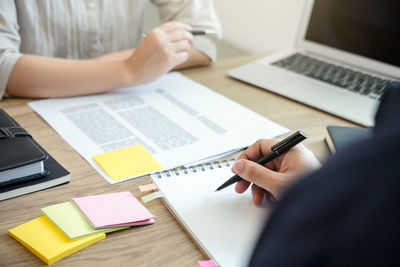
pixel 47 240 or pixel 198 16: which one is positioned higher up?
pixel 198 16

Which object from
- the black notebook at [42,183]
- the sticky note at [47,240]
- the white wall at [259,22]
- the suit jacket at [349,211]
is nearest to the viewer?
the suit jacket at [349,211]

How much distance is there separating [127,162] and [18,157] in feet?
0.61

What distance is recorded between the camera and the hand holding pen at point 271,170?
0.62m

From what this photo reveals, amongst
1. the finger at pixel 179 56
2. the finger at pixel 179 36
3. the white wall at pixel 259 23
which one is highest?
the finger at pixel 179 36

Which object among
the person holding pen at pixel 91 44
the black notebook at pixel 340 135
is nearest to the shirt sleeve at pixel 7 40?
the person holding pen at pixel 91 44

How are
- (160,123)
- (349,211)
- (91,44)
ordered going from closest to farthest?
(349,211) < (160,123) < (91,44)

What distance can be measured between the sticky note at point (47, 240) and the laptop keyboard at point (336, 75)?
2.53ft

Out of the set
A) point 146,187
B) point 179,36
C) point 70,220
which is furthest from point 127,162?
point 179,36

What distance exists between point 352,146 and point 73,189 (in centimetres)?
53

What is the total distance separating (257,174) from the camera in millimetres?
637

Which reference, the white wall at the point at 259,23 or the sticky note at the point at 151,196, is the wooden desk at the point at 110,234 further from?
the white wall at the point at 259,23

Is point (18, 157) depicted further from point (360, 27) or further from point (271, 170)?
point (360, 27)

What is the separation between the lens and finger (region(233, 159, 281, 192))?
0.63m

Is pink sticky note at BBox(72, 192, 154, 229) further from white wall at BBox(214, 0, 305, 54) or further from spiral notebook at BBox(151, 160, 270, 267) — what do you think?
white wall at BBox(214, 0, 305, 54)
